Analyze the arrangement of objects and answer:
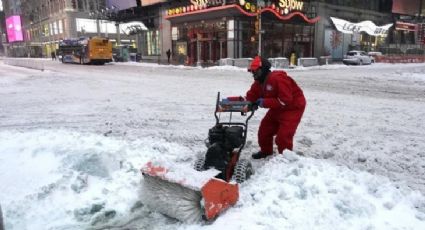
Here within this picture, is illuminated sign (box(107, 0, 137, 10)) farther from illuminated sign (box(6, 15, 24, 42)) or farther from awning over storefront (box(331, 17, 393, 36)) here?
illuminated sign (box(6, 15, 24, 42))

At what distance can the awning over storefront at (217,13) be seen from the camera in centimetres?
2849

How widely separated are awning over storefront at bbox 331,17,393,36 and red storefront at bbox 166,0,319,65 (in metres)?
3.36

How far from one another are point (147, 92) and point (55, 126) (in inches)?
213

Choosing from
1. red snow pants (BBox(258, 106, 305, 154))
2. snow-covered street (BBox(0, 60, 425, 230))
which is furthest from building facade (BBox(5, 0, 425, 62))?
red snow pants (BBox(258, 106, 305, 154))

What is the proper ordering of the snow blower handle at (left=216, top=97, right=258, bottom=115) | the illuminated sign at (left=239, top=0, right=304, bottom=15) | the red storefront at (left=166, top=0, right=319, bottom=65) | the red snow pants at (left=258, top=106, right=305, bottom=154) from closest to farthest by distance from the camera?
the snow blower handle at (left=216, top=97, right=258, bottom=115)
the red snow pants at (left=258, top=106, right=305, bottom=154)
the illuminated sign at (left=239, top=0, right=304, bottom=15)
the red storefront at (left=166, top=0, right=319, bottom=65)

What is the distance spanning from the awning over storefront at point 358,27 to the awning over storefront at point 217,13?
3.50 metres

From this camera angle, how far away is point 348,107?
31.4ft

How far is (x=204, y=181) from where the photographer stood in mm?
3393

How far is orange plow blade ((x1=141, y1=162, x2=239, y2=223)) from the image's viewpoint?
134 inches

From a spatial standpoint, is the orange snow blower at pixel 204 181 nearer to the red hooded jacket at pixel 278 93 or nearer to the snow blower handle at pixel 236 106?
the snow blower handle at pixel 236 106

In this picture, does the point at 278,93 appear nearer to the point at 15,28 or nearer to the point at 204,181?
the point at 204,181

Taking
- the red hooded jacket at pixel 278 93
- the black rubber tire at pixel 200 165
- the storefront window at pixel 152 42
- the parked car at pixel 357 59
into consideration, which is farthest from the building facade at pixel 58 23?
the black rubber tire at pixel 200 165

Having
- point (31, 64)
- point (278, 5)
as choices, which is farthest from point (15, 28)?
point (278, 5)

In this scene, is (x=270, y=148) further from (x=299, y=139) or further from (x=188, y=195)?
(x=188, y=195)
